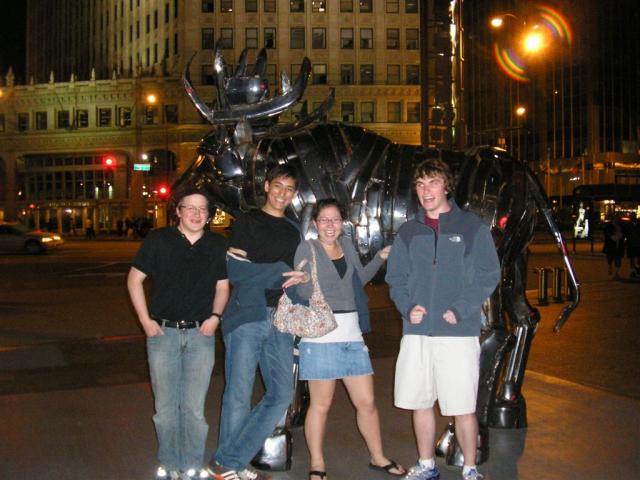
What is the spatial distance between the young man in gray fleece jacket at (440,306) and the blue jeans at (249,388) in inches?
26.7

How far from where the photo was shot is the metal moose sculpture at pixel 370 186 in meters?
4.93

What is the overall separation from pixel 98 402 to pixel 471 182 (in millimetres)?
3464

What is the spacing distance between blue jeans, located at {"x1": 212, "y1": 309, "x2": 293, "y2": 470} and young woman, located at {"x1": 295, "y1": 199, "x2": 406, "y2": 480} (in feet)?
0.49

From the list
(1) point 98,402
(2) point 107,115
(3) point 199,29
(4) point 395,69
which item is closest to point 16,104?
(2) point 107,115

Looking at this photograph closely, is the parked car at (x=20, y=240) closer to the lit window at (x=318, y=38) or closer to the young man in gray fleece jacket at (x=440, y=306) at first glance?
the young man in gray fleece jacket at (x=440, y=306)

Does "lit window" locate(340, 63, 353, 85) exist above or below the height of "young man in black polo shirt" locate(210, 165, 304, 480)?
above

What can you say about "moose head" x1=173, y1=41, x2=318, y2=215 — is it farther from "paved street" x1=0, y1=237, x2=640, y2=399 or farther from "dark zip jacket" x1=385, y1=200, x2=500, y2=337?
"paved street" x1=0, y1=237, x2=640, y2=399

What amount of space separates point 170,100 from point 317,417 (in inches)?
2308

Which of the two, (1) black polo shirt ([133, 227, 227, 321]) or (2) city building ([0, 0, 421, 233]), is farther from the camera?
(2) city building ([0, 0, 421, 233])

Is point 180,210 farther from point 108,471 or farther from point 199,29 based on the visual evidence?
point 199,29

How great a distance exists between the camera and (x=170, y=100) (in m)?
60.3

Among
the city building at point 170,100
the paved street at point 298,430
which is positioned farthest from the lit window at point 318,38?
the paved street at point 298,430

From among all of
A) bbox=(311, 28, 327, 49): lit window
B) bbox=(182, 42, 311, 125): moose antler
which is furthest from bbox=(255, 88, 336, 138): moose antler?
bbox=(311, 28, 327, 49): lit window

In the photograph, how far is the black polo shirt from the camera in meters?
4.13
